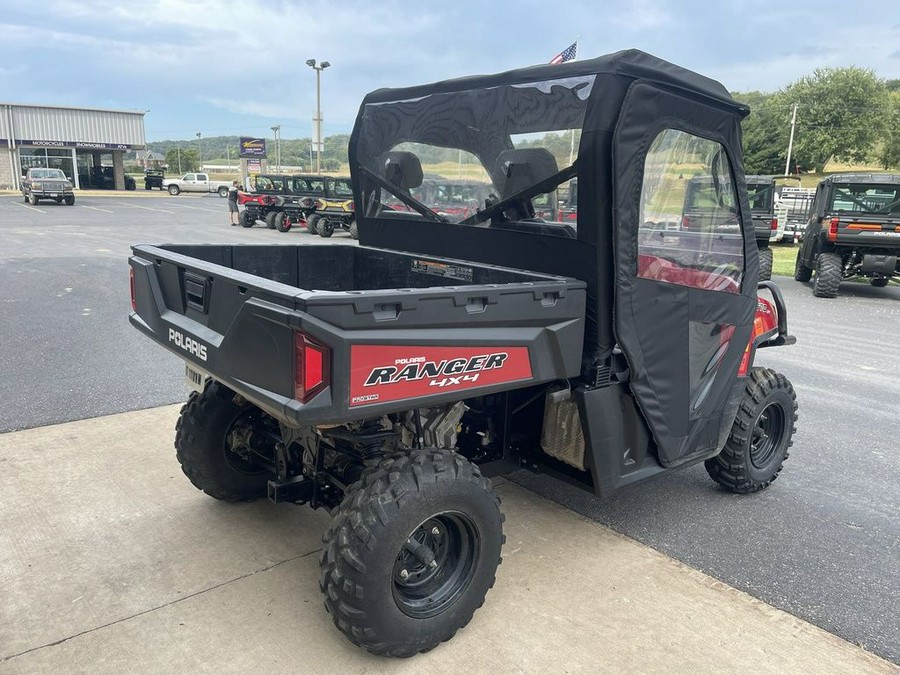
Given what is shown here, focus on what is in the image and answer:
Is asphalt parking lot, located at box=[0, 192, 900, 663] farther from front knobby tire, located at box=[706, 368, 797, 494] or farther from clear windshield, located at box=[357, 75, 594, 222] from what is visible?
clear windshield, located at box=[357, 75, 594, 222]

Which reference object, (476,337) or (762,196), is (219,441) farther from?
(762,196)

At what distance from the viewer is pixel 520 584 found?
3170 mm

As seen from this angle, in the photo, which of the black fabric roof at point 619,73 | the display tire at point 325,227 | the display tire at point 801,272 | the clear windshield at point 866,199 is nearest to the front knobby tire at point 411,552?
the black fabric roof at point 619,73

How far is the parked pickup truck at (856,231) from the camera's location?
11.9 metres

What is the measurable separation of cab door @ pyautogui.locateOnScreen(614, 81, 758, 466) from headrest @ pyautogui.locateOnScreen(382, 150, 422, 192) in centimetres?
138

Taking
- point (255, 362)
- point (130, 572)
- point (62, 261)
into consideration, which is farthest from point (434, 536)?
point (62, 261)

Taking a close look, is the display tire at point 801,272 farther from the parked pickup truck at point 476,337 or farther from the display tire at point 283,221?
the display tire at point 283,221

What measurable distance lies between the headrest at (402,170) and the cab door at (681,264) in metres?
1.38

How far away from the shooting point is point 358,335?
227 centimetres

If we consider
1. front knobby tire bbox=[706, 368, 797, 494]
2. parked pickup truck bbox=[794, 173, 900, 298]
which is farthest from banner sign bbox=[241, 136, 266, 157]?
front knobby tire bbox=[706, 368, 797, 494]

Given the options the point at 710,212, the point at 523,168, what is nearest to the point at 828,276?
the point at 710,212

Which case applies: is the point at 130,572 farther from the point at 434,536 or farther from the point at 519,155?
the point at 519,155

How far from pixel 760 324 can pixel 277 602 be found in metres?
3.05

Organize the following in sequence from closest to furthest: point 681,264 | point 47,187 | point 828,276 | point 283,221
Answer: point 681,264, point 828,276, point 283,221, point 47,187
